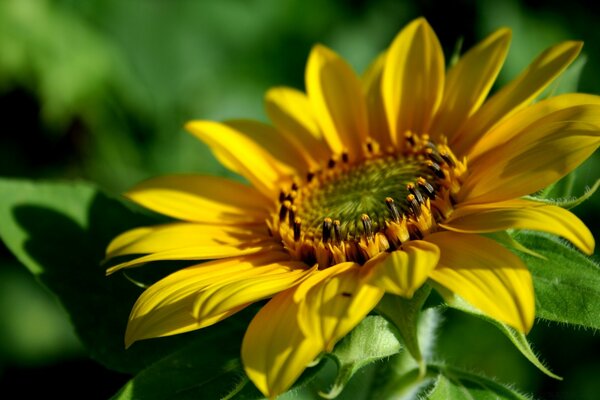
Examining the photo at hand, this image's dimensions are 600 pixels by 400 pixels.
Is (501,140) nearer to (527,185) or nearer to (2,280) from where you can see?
(527,185)

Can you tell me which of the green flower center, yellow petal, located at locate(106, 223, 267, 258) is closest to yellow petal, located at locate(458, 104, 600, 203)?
the green flower center

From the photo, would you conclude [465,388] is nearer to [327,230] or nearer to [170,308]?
[327,230]

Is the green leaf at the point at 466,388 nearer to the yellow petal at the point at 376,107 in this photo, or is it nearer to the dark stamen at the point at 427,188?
the dark stamen at the point at 427,188

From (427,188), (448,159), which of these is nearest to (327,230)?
(427,188)

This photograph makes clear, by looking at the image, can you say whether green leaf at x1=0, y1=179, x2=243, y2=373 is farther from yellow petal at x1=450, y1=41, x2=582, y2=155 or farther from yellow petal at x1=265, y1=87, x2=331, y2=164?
yellow petal at x1=450, y1=41, x2=582, y2=155

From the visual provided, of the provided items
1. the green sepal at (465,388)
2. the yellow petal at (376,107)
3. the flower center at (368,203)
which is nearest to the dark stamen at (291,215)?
the flower center at (368,203)

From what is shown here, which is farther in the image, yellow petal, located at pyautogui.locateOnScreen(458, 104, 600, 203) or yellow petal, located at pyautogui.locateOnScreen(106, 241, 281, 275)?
yellow petal, located at pyautogui.locateOnScreen(106, 241, 281, 275)
